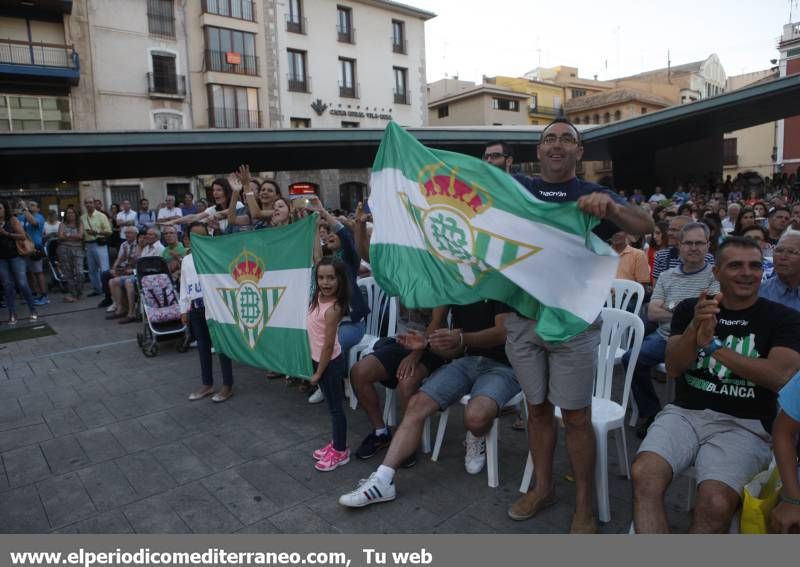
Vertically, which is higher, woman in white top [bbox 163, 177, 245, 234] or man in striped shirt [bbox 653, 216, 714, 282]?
woman in white top [bbox 163, 177, 245, 234]

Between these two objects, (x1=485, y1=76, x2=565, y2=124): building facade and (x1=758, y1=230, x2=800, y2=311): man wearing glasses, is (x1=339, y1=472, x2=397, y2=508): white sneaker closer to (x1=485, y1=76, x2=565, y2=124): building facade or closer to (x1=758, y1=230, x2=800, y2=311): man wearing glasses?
(x1=758, y1=230, x2=800, y2=311): man wearing glasses

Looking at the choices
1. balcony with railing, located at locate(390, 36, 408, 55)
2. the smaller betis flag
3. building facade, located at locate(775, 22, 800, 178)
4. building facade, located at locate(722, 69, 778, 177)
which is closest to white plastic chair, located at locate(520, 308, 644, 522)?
the smaller betis flag

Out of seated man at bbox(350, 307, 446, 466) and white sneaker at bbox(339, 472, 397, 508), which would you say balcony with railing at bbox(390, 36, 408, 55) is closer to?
seated man at bbox(350, 307, 446, 466)

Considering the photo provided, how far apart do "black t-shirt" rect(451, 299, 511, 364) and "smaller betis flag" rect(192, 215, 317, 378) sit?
1.11 meters

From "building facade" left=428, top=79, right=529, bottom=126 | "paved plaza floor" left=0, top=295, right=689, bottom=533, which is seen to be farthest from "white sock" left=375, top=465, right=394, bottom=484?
"building facade" left=428, top=79, right=529, bottom=126

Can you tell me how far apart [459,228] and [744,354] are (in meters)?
1.51

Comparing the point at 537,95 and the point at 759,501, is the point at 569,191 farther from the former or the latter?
the point at 537,95

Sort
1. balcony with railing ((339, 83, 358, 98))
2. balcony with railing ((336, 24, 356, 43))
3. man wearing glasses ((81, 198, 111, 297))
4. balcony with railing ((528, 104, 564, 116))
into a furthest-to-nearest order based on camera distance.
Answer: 1. balcony with railing ((528, 104, 564, 116))
2. balcony with railing ((336, 24, 356, 43))
3. balcony with railing ((339, 83, 358, 98))
4. man wearing glasses ((81, 198, 111, 297))

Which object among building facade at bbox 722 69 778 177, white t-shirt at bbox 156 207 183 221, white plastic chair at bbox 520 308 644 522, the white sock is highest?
building facade at bbox 722 69 778 177

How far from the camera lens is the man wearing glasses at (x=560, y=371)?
2621 millimetres

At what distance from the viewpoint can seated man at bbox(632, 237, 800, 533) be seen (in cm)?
227

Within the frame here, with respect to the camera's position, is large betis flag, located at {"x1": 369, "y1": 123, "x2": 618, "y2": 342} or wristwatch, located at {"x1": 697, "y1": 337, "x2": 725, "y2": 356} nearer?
wristwatch, located at {"x1": 697, "y1": 337, "x2": 725, "y2": 356}

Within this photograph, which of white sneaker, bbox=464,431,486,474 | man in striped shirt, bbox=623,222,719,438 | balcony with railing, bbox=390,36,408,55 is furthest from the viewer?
balcony with railing, bbox=390,36,408,55

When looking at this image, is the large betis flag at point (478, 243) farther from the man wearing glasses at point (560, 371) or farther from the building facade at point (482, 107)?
the building facade at point (482, 107)
